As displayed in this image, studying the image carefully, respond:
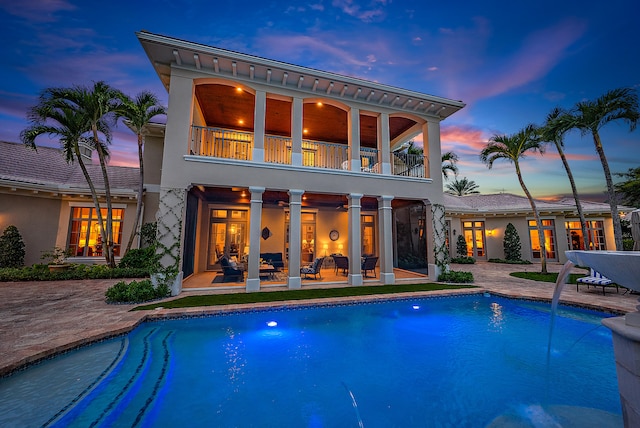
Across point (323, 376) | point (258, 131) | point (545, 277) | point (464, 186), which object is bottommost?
point (323, 376)

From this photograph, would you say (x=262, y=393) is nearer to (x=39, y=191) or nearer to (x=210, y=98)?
(x=210, y=98)

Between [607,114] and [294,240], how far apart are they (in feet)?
40.6

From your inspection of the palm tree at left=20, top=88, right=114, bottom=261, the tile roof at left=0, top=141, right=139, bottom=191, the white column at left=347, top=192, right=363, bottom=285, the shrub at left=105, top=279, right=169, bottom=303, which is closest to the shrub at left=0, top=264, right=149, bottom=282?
the tile roof at left=0, top=141, right=139, bottom=191

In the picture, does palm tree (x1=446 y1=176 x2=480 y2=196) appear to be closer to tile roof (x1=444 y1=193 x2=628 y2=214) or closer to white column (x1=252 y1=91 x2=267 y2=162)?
tile roof (x1=444 y1=193 x2=628 y2=214)

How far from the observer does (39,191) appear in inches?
403

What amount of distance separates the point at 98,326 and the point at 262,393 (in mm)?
3632

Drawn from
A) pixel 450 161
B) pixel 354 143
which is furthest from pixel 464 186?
pixel 354 143

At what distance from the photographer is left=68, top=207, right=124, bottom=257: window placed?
10922mm

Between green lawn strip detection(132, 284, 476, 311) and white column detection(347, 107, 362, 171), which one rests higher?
white column detection(347, 107, 362, 171)

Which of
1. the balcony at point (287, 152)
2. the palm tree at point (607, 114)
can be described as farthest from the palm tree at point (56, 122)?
the palm tree at point (607, 114)

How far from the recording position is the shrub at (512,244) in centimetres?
1549

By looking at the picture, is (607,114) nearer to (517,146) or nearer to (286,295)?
(517,146)

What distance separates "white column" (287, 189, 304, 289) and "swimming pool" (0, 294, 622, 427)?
238 centimetres

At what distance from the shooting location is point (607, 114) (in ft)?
29.0
